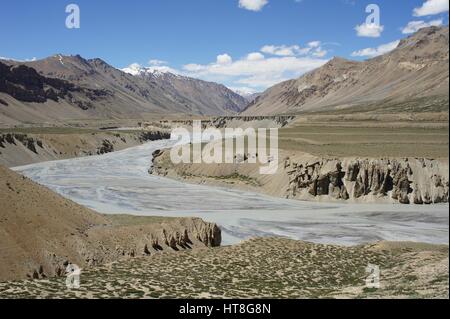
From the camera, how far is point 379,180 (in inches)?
2581

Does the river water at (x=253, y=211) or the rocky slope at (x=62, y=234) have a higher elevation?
the rocky slope at (x=62, y=234)

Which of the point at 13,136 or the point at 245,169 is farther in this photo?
the point at 13,136

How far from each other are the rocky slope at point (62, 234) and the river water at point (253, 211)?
10630mm

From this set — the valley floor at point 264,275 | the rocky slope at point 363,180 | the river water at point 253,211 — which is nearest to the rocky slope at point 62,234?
the valley floor at point 264,275

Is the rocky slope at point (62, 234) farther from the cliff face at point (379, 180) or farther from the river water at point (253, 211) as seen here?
the cliff face at point (379, 180)

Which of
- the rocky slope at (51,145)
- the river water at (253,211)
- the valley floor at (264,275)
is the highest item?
the rocky slope at (51,145)

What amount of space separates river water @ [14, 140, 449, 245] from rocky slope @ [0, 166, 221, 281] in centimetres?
1063

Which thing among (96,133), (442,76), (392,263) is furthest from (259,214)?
(442,76)

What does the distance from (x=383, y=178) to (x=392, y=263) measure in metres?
39.3

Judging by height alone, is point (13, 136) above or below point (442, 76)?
below

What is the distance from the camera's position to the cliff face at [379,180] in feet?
211
